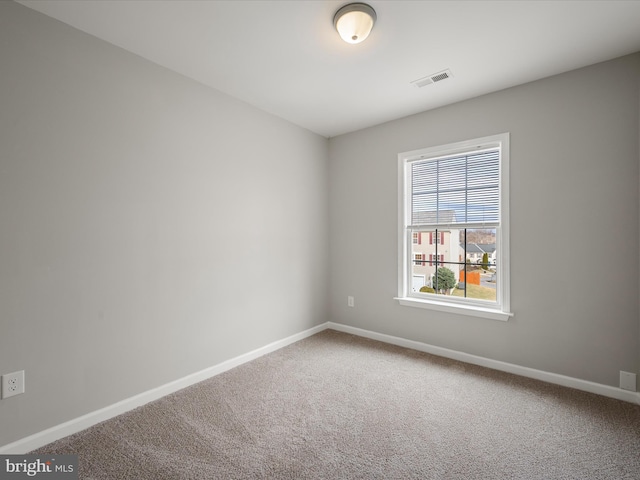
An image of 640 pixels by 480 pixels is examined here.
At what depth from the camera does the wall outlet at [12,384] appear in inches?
65.5

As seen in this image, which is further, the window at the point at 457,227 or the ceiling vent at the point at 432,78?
the window at the point at 457,227

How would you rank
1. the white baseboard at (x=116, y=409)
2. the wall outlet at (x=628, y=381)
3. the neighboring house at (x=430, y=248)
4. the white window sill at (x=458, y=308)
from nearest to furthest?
the white baseboard at (x=116, y=409) < the wall outlet at (x=628, y=381) < the white window sill at (x=458, y=308) < the neighboring house at (x=430, y=248)

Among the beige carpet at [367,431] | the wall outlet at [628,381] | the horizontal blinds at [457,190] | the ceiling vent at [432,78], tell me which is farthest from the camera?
the horizontal blinds at [457,190]

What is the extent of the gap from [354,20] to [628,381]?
3136 mm

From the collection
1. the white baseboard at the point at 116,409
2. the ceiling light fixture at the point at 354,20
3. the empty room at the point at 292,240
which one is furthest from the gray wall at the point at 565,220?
the white baseboard at the point at 116,409

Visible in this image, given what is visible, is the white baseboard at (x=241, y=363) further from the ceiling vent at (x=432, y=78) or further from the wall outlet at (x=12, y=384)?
the ceiling vent at (x=432, y=78)

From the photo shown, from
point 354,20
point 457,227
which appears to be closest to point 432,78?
point 354,20

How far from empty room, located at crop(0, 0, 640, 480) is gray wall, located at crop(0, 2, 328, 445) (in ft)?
0.05

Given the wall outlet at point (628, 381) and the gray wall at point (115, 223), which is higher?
the gray wall at point (115, 223)

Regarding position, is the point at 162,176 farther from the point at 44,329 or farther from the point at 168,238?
the point at 44,329

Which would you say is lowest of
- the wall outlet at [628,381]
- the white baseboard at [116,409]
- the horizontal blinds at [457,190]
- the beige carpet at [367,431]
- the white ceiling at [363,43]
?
the beige carpet at [367,431]

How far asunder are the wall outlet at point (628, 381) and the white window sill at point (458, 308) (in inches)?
30.8

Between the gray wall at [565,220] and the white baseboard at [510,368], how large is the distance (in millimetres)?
48

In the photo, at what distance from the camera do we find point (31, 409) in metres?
1.75
